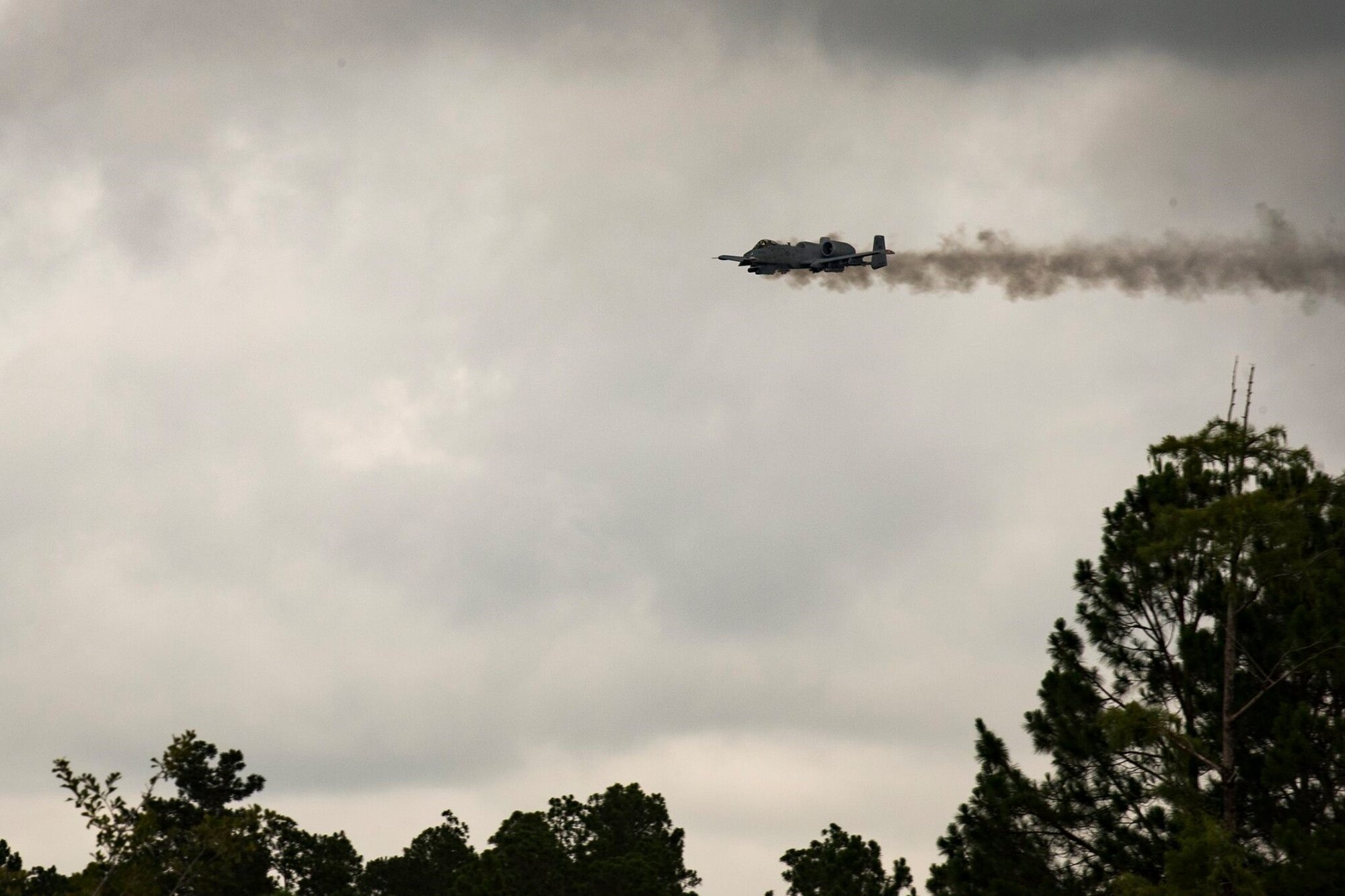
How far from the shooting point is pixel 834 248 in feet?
309

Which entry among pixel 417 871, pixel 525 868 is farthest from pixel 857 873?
pixel 417 871

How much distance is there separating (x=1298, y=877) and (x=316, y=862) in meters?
64.6

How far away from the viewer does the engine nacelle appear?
94250 millimetres

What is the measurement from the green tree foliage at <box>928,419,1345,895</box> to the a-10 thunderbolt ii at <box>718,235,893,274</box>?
4212 cm

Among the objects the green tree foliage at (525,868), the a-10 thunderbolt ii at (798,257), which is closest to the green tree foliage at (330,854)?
the green tree foliage at (525,868)

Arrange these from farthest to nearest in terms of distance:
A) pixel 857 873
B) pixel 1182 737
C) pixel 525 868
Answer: pixel 525 868, pixel 857 873, pixel 1182 737

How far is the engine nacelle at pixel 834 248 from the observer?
94.2 meters

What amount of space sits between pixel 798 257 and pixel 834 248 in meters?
2.02

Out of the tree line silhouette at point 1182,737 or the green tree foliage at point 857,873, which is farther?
the green tree foliage at point 857,873

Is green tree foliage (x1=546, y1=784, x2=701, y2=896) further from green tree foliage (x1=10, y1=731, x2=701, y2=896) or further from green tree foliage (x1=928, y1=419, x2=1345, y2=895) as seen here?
green tree foliage (x1=928, y1=419, x2=1345, y2=895)

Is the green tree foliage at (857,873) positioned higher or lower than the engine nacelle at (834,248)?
lower

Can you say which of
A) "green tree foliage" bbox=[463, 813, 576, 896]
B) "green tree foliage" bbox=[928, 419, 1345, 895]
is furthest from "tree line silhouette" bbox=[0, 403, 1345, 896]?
"green tree foliage" bbox=[463, 813, 576, 896]

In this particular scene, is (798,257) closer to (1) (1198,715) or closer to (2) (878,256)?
(2) (878,256)

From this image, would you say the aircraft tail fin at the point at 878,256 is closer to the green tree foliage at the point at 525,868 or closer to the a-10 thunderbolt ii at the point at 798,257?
the a-10 thunderbolt ii at the point at 798,257
